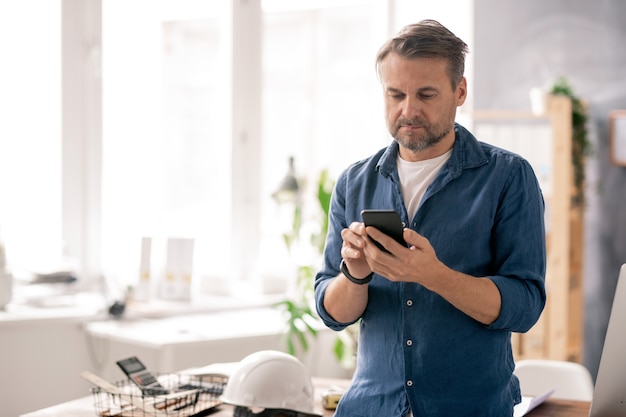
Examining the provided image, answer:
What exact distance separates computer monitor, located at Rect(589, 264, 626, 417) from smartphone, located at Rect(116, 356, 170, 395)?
47.1 inches

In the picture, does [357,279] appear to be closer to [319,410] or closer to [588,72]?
[319,410]

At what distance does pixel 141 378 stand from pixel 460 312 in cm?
109

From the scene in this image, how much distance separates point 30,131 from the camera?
402 cm

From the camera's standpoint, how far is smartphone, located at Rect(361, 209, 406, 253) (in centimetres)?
151

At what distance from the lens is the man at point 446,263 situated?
1.63 meters

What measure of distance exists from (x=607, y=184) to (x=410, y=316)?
339 cm

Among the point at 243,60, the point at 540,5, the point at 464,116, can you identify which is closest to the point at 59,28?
the point at 243,60

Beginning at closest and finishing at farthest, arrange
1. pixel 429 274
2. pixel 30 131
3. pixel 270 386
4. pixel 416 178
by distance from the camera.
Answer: pixel 429 274
pixel 416 178
pixel 270 386
pixel 30 131

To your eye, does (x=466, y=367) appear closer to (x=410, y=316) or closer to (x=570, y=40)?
(x=410, y=316)

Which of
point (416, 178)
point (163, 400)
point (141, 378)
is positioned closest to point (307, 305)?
point (141, 378)

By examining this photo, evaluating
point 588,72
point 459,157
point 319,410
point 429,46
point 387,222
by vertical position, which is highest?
point 588,72

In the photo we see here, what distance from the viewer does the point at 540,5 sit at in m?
Result: 4.77

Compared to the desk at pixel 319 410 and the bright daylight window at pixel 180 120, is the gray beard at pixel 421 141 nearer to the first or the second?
the desk at pixel 319 410

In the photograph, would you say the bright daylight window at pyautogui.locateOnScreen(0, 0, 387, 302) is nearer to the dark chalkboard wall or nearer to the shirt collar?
the dark chalkboard wall
